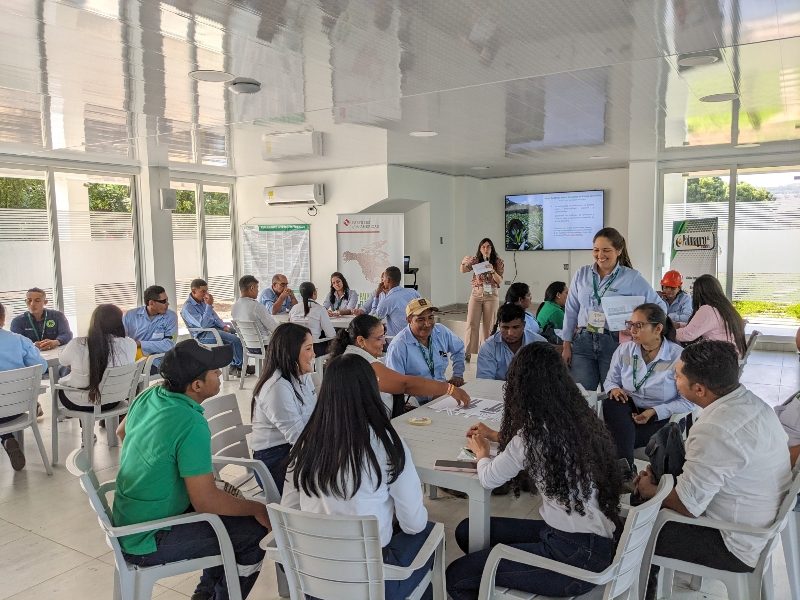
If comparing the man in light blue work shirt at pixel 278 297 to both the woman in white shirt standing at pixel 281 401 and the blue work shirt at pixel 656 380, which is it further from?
the blue work shirt at pixel 656 380

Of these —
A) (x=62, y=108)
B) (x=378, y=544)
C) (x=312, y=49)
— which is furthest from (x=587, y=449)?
(x=62, y=108)

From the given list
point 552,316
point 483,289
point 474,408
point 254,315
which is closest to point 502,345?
point 474,408

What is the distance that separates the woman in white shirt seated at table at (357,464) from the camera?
181cm

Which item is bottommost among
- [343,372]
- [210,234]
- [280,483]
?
Answer: [280,483]

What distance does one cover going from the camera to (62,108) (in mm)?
4672

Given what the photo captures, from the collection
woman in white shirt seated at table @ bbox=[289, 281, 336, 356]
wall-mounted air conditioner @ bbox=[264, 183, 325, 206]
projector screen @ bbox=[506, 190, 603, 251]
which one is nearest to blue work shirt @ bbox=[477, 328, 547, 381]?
woman in white shirt seated at table @ bbox=[289, 281, 336, 356]

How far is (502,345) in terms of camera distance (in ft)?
Answer: 12.2

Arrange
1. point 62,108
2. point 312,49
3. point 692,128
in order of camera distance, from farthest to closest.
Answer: point 692,128 → point 62,108 → point 312,49

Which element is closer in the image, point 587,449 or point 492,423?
point 587,449

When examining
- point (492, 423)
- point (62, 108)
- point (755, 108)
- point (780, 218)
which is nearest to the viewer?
point (492, 423)

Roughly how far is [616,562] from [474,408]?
4.22 ft

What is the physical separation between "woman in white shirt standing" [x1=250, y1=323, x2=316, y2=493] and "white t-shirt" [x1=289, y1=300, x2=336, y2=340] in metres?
3.30

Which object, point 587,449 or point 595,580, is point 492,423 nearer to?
point 587,449

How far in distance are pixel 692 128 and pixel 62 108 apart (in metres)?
6.03
